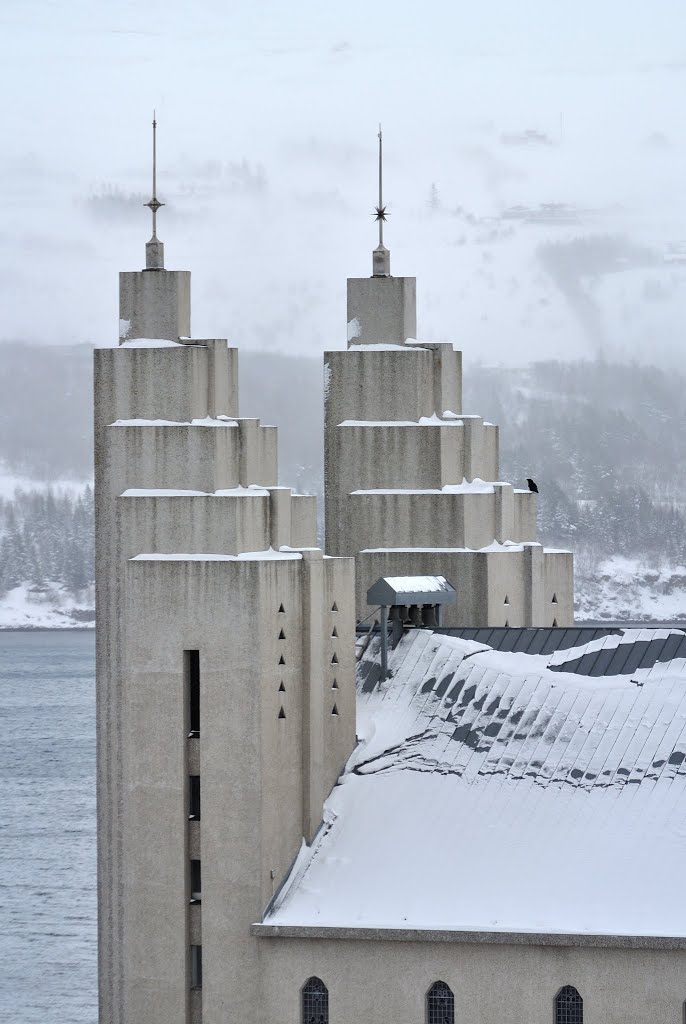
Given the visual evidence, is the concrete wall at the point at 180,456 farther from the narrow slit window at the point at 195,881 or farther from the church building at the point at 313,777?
the narrow slit window at the point at 195,881

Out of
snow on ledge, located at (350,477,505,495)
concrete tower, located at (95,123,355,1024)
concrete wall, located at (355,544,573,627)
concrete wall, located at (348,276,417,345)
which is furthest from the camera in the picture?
concrete wall, located at (348,276,417,345)

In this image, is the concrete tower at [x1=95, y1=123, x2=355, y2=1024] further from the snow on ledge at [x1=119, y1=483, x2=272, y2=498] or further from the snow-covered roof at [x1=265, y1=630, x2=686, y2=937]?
the snow-covered roof at [x1=265, y1=630, x2=686, y2=937]

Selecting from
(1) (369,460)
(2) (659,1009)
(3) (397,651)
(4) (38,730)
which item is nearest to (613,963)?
(2) (659,1009)

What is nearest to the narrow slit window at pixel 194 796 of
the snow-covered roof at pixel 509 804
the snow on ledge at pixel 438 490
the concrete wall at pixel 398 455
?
the snow-covered roof at pixel 509 804

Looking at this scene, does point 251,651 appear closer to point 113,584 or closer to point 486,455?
point 113,584

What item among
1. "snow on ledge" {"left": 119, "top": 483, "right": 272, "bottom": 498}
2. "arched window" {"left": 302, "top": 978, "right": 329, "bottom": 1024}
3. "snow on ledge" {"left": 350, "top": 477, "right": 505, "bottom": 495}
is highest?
"snow on ledge" {"left": 119, "top": 483, "right": 272, "bottom": 498}

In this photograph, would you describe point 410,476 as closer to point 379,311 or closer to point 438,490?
point 438,490

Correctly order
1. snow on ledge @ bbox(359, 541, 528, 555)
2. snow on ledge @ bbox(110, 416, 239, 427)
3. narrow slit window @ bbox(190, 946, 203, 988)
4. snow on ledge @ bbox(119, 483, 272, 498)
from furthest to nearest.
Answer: snow on ledge @ bbox(359, 541, 528, 555), snow on ledge @ bbox(110, 416, 239, 427), snow on ledge @ bbox(119, 483, 272, 498), narrow slit window @ bbox(190, 946, 203, 988)

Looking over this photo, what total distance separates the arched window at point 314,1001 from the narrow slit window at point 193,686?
579 cm

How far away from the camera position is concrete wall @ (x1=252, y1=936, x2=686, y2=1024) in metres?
42.5

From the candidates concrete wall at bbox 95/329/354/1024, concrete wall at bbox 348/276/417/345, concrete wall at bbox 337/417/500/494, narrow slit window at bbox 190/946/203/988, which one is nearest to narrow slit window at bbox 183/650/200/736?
concrete wall at bbox 95/329/354/1024

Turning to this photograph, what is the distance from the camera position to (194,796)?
147ft

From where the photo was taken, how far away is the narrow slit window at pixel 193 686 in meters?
Result: 44.7

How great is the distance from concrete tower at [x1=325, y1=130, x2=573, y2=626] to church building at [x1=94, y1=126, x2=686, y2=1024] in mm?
4634
